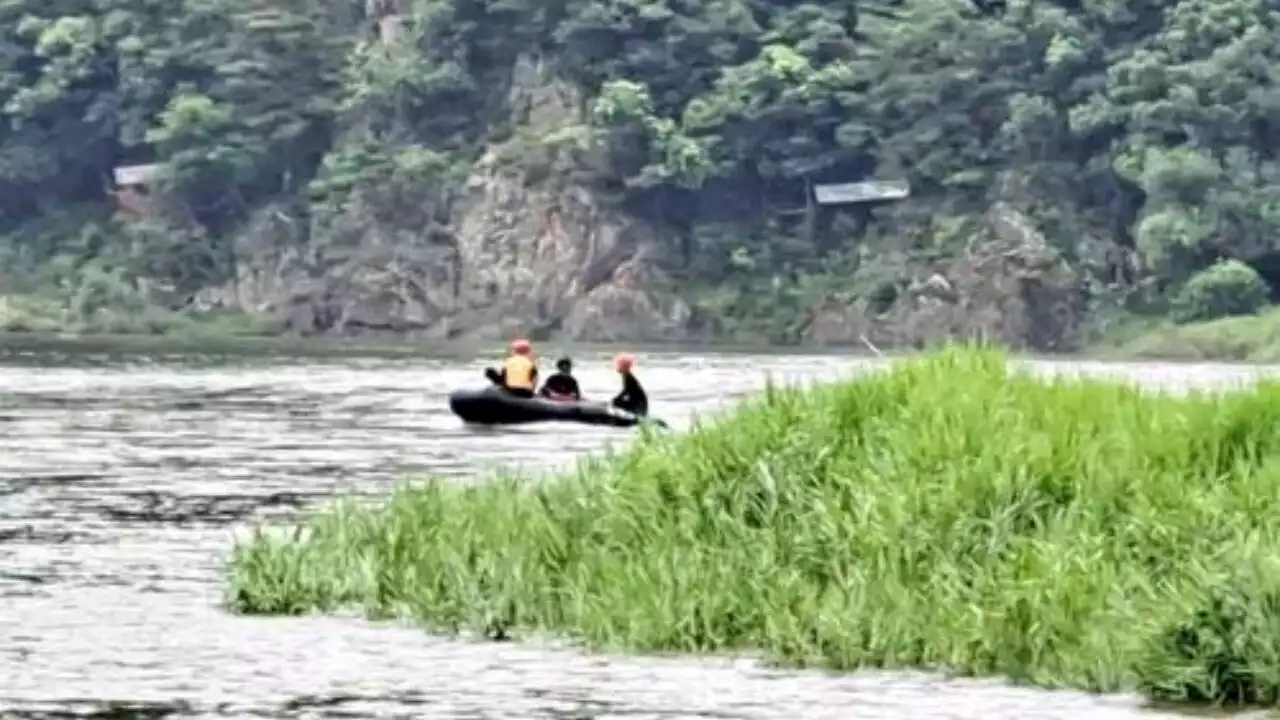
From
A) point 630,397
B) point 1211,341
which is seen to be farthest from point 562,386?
point 1211,341

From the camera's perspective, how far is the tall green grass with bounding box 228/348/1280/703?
898 inches

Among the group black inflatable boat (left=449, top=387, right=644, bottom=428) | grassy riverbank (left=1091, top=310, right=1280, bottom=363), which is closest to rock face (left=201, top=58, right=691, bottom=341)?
grassy riverbank (left=1091, top=310, right=1280, bottom=363)

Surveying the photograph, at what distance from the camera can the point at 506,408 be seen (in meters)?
52.5

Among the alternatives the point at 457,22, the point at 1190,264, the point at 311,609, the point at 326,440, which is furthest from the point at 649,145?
the point at 311,609

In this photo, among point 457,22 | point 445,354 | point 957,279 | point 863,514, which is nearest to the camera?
point 863,514

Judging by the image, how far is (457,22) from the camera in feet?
387

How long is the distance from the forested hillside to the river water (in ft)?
168

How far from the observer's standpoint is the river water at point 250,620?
2234cm

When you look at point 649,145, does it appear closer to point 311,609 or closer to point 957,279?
point 957,279

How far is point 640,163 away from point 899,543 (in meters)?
91.1

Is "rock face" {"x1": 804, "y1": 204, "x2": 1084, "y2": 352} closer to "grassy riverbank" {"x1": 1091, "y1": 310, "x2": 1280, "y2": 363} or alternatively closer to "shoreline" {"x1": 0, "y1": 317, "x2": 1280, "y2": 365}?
"shoreline" {"x1": 0, "y1": 317, "x2": 1280, "y2": 365}

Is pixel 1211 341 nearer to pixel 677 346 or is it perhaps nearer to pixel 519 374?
pixel 677 346

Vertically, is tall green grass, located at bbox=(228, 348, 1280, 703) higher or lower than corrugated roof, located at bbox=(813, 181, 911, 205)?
lower

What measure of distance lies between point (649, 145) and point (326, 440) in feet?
215
